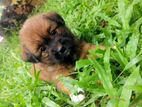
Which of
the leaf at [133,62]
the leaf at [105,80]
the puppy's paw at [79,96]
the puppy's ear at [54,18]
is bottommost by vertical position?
the puppy's paw at [79,96]

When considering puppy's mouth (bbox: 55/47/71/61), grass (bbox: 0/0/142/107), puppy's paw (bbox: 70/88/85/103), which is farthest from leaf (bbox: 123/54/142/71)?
puppy's mouth (bbox: 55/47/71/61)

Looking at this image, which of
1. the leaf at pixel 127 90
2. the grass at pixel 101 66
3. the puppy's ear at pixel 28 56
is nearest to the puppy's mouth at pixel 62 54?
the grass at pixel 101 66

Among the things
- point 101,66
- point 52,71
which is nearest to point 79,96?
point 101,66

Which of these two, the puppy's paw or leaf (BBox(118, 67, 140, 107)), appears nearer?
leaf (BBox(118, 67, 140, 107))

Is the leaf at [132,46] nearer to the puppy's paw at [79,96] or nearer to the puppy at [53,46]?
the puppy's paw at [79,96]

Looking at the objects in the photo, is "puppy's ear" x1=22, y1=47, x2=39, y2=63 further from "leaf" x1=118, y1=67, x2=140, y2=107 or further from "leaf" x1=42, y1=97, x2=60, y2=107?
"leaf" x1=118, y1=67, x2=140, y2=107

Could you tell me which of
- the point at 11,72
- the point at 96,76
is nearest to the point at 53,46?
the point at 96,76

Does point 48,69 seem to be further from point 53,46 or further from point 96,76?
point 96,76

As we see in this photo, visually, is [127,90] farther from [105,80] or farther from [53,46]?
[53,46]
